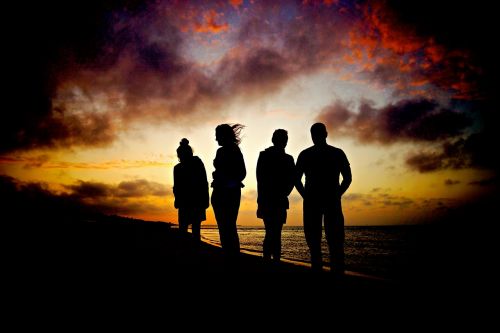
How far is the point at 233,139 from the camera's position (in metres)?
4.23

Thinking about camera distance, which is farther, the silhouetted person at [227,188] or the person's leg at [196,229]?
the person's leg at [196,229]

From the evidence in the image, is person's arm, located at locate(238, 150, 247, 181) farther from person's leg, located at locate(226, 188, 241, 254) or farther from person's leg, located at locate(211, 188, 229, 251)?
person's leg, located at locate(211, 188, 229, 251)

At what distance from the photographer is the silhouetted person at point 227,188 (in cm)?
388

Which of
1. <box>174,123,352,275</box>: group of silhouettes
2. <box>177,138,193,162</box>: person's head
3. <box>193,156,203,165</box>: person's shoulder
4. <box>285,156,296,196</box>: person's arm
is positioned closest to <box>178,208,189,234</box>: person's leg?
<box>177,138,193,162</box>: person's head

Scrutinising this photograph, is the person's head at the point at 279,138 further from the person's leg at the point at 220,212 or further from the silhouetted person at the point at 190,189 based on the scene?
the silhouetted person at the point at 190,189

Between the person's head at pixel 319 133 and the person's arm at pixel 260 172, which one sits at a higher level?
the person's head at pixel 319 133

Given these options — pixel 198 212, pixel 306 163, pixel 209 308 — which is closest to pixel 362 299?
pixel 209 308

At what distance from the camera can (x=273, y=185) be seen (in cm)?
504

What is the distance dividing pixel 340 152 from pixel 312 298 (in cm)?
240

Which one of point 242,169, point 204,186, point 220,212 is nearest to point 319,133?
point 242,169

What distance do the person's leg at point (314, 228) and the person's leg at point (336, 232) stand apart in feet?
0.47

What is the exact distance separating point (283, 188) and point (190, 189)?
2.59 meters

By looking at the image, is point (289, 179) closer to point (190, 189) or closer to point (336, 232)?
point (336, 232)

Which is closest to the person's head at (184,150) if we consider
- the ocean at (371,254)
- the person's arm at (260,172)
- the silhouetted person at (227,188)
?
the person's arm at (260,172)
